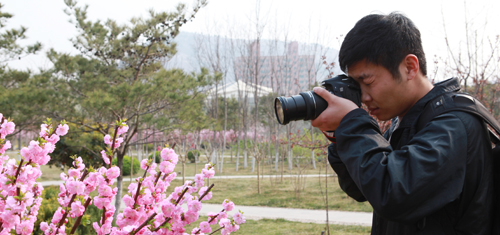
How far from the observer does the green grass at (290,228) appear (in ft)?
18.7

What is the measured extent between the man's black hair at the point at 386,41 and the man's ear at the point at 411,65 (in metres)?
0.01

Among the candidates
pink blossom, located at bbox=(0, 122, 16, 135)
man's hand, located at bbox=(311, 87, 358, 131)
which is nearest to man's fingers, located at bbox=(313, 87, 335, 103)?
man's hand, located at bbox=(311, 87, 358, 131)

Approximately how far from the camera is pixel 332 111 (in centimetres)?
104

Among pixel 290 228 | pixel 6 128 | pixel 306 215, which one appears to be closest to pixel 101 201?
pixel 6 128

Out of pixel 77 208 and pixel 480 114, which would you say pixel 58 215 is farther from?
pixel 480 114

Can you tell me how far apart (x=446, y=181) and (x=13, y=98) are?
6.95m

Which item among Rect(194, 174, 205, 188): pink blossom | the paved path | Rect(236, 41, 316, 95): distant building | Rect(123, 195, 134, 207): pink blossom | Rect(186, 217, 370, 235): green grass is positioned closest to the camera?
Rect(123, 195, 134, 207): pink blossom

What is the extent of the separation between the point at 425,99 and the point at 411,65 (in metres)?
0.10

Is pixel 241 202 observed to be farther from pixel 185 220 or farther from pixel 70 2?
pixel 185 220

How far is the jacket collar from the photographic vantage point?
3.22 feet

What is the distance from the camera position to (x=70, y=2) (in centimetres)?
741

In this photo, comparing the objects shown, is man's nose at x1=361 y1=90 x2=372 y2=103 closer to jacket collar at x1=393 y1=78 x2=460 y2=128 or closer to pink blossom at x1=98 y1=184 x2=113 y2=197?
jacket collar at x1=393 y1=78 x2=460 y2=128

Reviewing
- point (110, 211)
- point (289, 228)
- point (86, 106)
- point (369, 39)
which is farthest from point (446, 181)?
point (86, 106)

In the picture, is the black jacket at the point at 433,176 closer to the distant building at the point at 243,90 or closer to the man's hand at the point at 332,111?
the man's hand at the point at 332,111
